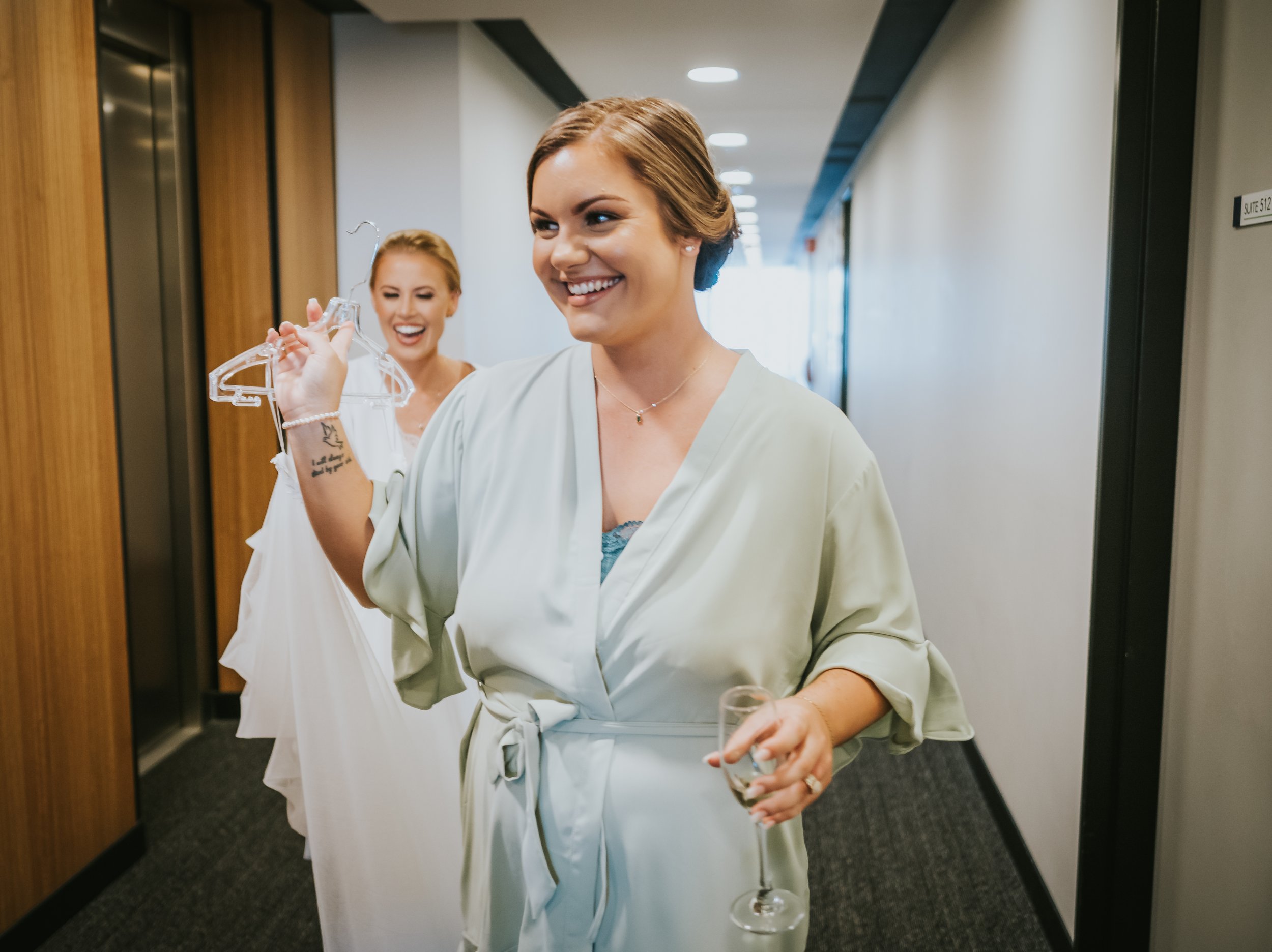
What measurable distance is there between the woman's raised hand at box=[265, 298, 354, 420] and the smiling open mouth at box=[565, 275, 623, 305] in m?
0.34

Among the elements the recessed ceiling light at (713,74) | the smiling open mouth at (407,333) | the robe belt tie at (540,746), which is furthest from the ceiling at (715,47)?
the robe belt tie at (540,746)

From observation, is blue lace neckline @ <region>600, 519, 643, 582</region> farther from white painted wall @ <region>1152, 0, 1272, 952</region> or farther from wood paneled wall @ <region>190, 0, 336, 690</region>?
wood paneled wall @ <region>190, 0, 336, 690</region>

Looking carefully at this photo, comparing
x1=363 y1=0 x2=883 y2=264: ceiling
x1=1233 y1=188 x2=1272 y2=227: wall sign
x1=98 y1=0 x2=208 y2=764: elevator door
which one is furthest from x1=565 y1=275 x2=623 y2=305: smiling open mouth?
x1=98 y1=0 x2=208 y2=764: elevator door

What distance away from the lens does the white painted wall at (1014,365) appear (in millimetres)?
2445

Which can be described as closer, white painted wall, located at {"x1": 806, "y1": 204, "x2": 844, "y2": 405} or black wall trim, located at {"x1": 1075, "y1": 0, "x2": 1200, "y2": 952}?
black wall trim, located at {"x1": 1075, "y1": 0, "x2": 1200, "y2": 952}

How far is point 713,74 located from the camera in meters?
5.06

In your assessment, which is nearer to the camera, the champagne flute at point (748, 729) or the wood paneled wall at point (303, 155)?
the champagne flute at point (748, 729)

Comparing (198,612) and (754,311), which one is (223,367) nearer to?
(198,612)

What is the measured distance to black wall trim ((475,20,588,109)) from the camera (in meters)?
4.32

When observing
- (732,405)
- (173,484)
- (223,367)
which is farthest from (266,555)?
(173,484)

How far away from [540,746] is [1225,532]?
1.45m

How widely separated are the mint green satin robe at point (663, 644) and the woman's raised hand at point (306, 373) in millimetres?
221

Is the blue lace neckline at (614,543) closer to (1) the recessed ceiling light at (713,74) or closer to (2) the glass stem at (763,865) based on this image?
(2) the glass stem at (763,865)

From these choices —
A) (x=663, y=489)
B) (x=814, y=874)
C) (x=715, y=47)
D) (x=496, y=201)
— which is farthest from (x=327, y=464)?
(x=715, y=47)
